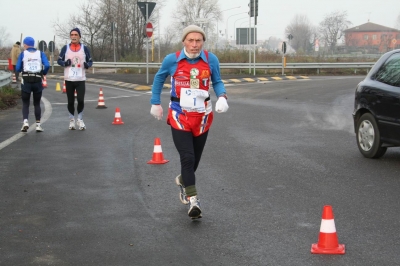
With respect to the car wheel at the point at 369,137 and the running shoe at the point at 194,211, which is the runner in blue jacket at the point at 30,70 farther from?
the running shoe at the point at 194,211

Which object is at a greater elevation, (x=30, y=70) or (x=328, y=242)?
(x=30, y=70)

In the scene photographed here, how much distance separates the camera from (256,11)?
39.0 m

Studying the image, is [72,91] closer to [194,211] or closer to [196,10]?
[194,211]

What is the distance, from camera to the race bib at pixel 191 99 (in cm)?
643

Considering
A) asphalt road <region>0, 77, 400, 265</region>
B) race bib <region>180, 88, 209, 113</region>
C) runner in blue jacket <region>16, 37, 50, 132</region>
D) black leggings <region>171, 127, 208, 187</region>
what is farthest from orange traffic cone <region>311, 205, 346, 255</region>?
runner in blue jacket <region>16, 37, 50, 132</region>

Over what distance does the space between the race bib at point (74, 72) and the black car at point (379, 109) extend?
5.75 metres

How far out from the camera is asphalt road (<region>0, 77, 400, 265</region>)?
515 centimetres

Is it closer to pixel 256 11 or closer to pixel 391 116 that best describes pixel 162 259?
pixel 391 116

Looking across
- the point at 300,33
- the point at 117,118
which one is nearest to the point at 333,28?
the point at 300,33

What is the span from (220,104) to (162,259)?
6.87 ft

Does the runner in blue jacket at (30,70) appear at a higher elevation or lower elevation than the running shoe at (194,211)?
higher

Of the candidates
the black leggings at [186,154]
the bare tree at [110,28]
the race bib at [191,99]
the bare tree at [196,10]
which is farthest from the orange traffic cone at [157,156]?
the bare tree at [196,10]

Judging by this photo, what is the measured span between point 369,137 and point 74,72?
623 centimetres

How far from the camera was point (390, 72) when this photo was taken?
9570 mm
